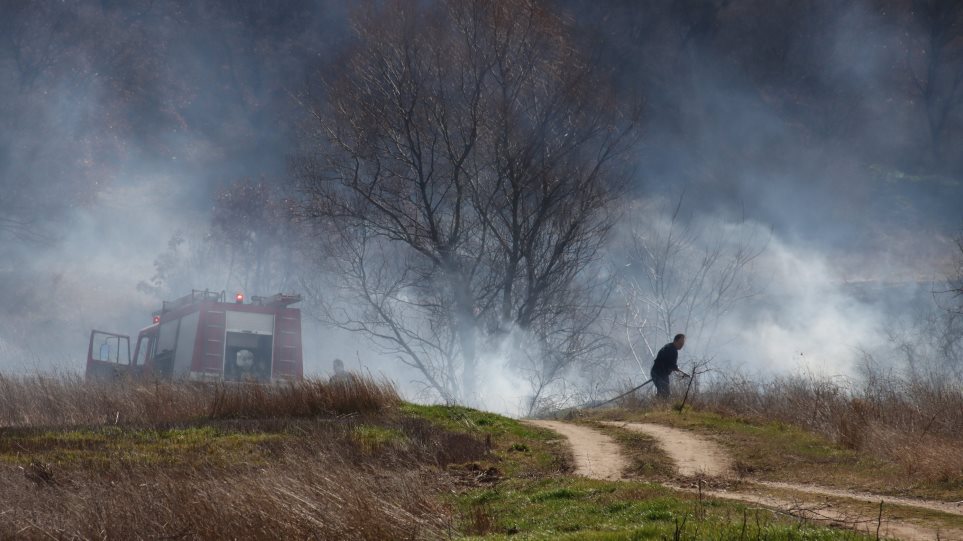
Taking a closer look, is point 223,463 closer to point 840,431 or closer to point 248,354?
point 840,431

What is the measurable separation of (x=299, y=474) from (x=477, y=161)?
55.3ft

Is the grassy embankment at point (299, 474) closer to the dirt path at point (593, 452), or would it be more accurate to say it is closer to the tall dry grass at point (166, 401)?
the tall dry grass at point (166, 401)

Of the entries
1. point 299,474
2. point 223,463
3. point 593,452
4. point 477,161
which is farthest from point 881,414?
point 477,161

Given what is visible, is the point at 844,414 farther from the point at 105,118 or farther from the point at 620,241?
the point at 105,118

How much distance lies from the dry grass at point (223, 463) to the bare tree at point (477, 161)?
7.90m

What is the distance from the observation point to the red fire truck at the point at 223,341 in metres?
25.9

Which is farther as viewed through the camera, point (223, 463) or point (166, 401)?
point (166, 401)

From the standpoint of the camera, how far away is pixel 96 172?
60.8 meters

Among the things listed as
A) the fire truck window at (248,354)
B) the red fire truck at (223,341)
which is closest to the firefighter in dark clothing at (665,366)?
the red fire truck at (223,341)

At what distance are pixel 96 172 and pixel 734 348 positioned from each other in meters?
39.8

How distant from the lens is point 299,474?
33.7ft

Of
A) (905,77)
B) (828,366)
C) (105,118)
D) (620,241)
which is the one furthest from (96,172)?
(905,77)

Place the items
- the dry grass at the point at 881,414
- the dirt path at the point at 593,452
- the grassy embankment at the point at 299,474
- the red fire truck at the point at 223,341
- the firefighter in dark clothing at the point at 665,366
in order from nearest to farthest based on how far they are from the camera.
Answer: the grassy embankment at the point at 299,474, the dry grass at the point at 881,414, the dirt path at the point at 593,452, the firefighter in dark clothing at the point at 665,366, the red fire truck at the point at 223,341

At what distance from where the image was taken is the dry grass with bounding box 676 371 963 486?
11.5m
